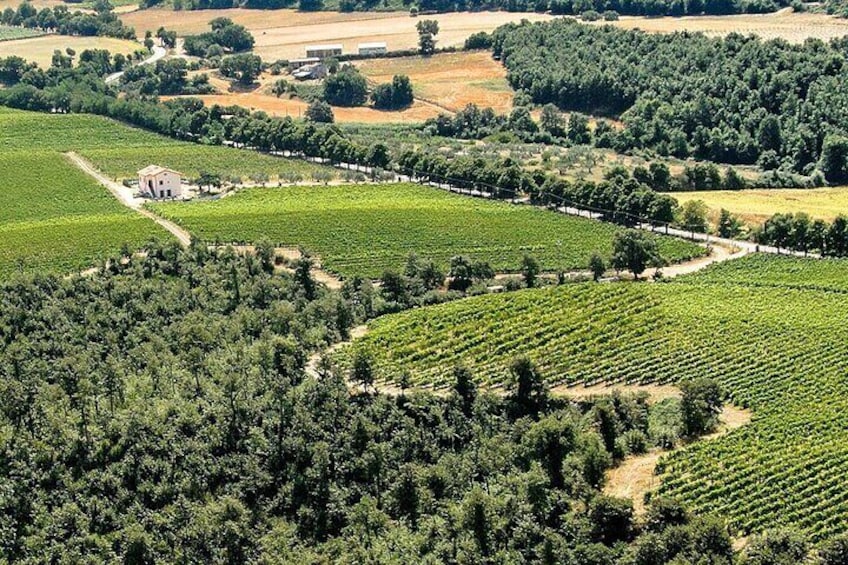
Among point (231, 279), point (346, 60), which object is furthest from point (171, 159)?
point (346, 60)

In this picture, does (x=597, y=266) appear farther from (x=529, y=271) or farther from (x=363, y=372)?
(x=363, y=372)

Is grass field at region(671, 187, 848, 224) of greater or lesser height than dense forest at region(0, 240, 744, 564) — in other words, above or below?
above

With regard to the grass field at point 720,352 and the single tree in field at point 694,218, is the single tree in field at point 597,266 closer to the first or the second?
the grass field at point 720,352

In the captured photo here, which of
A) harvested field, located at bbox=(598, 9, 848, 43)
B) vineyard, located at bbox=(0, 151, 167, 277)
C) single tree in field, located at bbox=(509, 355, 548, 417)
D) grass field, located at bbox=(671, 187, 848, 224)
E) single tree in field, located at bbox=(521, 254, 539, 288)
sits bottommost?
single tree in field, located at bbox=(509, 355, 548, 417)

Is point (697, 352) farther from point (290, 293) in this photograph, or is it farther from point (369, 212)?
point (369, 212)

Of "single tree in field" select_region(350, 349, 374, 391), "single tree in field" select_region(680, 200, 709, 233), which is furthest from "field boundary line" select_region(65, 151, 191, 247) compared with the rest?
"single tree in field" select_region(680, 200, 709, 233)

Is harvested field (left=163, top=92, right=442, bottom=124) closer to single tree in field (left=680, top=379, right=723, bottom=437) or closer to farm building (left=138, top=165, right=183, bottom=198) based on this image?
farm building (left=138, top=165, right=183, bottom=198)

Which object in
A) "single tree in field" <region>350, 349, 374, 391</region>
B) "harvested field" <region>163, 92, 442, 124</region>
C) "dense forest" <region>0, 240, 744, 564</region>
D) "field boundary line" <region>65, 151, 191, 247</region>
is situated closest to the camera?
"dense forest" <region>0, 240, 744, 564</region>
